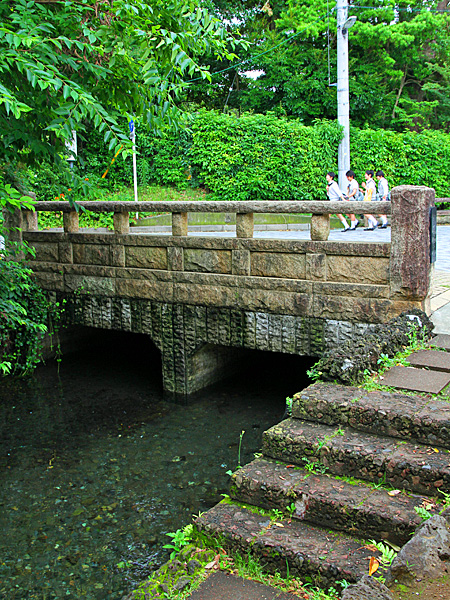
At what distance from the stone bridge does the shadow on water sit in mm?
795

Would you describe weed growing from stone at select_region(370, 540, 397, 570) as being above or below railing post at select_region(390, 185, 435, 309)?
below

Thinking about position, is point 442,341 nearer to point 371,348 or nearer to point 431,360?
point 431,360

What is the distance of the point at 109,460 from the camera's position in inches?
262

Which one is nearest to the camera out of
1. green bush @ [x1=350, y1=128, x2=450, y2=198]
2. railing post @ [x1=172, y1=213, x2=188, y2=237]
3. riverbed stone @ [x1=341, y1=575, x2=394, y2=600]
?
riverbed stone @ [x1=341, y1=575, x2=394, y2=600]

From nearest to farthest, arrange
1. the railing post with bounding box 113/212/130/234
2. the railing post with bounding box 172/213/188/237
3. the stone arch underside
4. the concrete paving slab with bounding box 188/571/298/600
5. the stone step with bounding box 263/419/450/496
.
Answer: the concrete paving slab with bounding box 188/571/298/600 → the stone step with bounding box 263/419/450/496 → the stone arch underside → the railing post with bounding box 172/213/188/237 → the railing post with bounding box 113/212/130/234

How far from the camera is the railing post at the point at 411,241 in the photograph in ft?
19.1

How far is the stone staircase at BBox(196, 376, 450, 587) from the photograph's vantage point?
3.29 metres

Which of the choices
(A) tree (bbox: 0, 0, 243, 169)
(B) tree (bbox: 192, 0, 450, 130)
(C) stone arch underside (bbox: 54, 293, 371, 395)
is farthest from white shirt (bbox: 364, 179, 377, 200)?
(A) tree (bbox: 0, 0, 243, 169)

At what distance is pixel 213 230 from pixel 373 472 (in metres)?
12.2

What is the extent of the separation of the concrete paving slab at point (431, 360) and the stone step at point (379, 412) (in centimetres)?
76

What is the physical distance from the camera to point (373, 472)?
3.75 meters

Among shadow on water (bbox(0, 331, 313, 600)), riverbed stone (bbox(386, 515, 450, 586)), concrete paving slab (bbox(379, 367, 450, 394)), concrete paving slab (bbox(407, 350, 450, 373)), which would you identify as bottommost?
shadow on water (bbox(0, 331, 313, 600))

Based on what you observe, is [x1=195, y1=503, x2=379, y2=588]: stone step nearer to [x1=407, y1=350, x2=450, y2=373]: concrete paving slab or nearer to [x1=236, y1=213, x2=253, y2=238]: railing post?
[x1=407, y1=350, x2=450, y2=373]: concrete paving slab

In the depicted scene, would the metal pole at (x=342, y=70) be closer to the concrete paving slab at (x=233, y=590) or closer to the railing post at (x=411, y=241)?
the railing post at (x=411, y=241)
